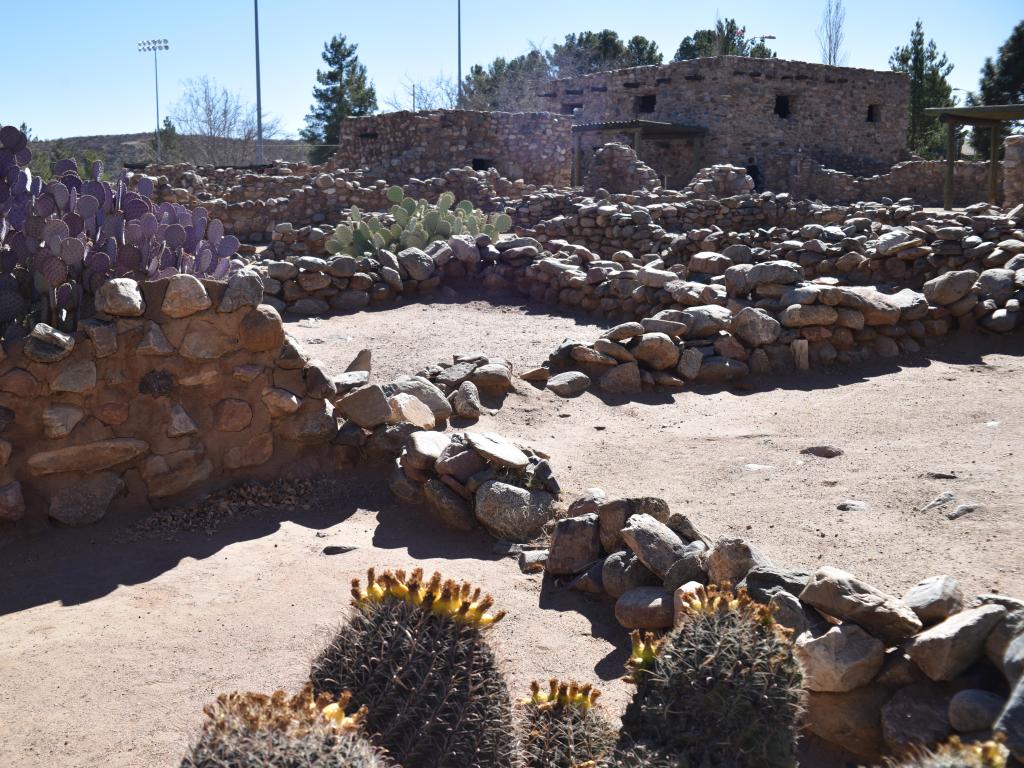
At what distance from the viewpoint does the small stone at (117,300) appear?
457 centimetres

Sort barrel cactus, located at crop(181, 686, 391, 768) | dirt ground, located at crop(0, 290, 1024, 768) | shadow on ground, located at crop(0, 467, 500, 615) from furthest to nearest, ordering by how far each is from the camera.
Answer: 1. shadow on ground, located at crop(0, 467, 500, 615)
2. dirt ground, located at crop(0, 290, 1024, 768)
3. barrel cactus, located at crop(181, 686, 391, 768)

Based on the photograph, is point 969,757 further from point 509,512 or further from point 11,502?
point 11,502

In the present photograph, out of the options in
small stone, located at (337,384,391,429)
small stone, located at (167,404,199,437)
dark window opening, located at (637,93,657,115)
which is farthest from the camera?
dark window opening, located at (637,93,657,115)

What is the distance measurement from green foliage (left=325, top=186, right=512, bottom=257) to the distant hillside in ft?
106

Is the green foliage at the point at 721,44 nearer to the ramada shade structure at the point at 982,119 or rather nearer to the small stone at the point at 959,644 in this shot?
the ramada shade structure at the point at 982,119

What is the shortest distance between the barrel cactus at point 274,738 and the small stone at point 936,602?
1.83 metres

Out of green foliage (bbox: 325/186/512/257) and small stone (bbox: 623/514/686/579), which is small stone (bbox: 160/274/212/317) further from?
green foliage (bbox: 325/186/512/257)

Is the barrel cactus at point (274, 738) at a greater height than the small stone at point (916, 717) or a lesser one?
greater

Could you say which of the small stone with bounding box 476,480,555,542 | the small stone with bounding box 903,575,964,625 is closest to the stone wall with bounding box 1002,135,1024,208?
the small stone with bounding box 476,480,555,542

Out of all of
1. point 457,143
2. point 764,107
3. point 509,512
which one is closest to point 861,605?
point 509,512

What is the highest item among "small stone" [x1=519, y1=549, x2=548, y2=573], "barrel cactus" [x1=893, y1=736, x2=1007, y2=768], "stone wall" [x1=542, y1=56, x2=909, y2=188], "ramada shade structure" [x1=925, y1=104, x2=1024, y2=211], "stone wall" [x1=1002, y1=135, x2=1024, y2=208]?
"stone wall" [x1=542, y1=56, x2=909, y2=188]

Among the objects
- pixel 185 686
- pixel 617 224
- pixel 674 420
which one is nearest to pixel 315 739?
pixel 185 686

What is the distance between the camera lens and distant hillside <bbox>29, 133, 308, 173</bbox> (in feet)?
145

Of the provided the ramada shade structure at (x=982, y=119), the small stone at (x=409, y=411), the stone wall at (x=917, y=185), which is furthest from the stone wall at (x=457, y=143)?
the small stone at (x=409, y=411)
